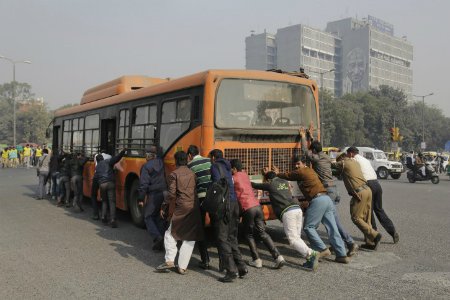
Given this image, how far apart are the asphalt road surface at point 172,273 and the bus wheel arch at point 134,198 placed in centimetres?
26

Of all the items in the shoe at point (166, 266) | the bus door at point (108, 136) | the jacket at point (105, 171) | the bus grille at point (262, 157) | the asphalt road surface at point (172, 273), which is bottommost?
the asphalt road surface at point (172, 273)

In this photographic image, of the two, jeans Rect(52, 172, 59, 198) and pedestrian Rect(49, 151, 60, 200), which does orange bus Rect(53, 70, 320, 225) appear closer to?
jeans Rect(52, 172, 59, 198)

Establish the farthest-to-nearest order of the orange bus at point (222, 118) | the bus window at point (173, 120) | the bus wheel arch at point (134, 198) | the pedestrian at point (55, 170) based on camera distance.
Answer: the pedestrian at point (55, 170), the bus wheel arch at point (134, 198), the bus window at point (173, 120), the orange bus at point (222, 118)

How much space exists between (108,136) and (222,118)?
14.3ft

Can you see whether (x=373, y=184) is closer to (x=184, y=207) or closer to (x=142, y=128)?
(x=184, y=207)

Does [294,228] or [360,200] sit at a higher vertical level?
[360,200]

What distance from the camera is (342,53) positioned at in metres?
153

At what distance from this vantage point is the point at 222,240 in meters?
5.71

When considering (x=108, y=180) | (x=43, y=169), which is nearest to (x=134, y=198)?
(x=108, y=180)

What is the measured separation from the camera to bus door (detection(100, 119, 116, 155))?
1027 centimetres

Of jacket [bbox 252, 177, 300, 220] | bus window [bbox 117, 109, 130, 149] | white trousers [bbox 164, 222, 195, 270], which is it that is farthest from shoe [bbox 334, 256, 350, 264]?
bus window [bbox 117, 109, 130, 149]

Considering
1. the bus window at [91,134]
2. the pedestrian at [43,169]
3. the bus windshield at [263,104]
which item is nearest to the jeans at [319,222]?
the bus windshield at [263,104]

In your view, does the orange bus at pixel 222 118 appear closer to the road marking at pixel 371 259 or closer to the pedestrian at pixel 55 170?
the road marking at pixel 371 259

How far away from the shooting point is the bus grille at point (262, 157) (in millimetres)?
7377
